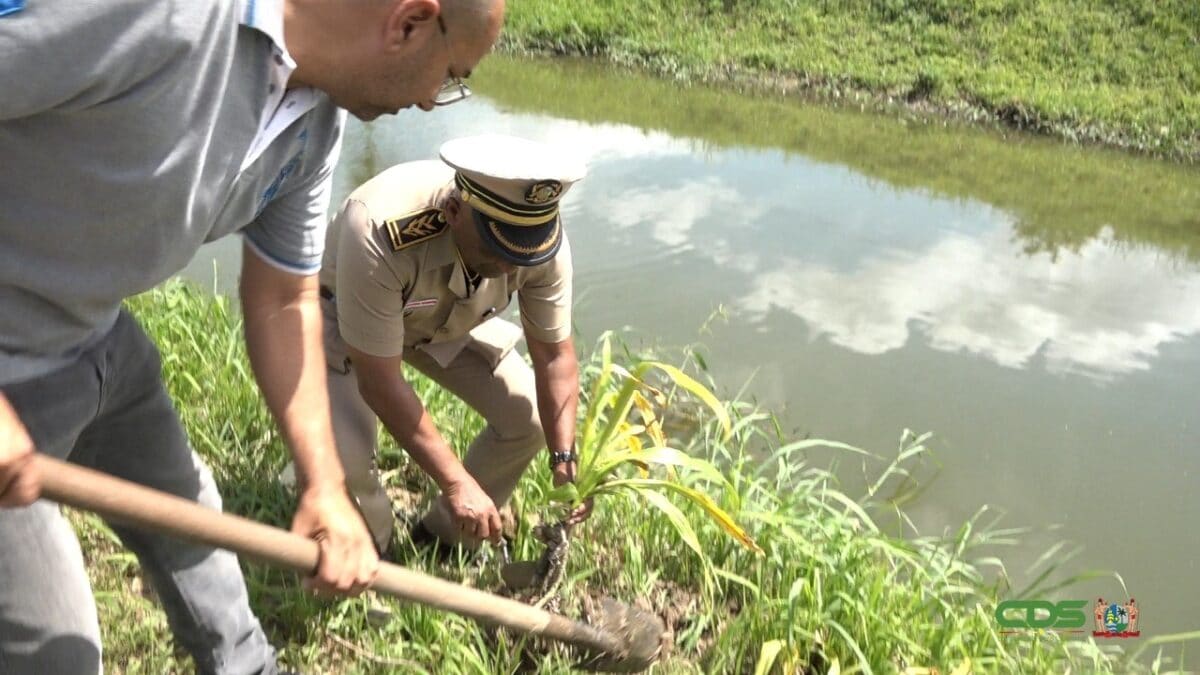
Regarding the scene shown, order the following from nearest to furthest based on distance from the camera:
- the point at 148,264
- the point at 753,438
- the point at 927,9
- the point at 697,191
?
the point at 148,264 → the point at 753,438 → the point at 697,191 → the point at 927,9

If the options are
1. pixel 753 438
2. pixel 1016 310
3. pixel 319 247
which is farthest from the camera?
pixel 1016 310

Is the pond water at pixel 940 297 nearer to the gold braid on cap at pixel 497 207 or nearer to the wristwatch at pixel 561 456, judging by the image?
the wristwatch at pixel 561 456

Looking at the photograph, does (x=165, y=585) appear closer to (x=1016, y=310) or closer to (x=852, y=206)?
(x=1016, y=310)

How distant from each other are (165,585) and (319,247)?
693mm

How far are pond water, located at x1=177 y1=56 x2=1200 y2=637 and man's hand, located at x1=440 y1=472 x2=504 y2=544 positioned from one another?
1.70 m

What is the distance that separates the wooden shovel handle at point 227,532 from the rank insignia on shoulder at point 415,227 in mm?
921

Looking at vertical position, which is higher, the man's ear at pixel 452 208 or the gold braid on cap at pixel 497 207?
the gold braid on cap at pixel 497 207

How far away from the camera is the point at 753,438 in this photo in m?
3.71

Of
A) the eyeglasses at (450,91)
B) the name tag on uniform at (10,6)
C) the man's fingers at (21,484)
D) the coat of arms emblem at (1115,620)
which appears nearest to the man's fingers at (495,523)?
the eyeglasses at (450,91)

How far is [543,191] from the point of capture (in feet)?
7.34

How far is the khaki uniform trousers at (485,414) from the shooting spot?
2627 millimetres

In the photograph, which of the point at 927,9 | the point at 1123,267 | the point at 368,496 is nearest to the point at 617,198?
the point at 1123,267

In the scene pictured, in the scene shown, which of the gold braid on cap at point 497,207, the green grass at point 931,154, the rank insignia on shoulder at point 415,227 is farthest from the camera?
the green grass at point 931,154

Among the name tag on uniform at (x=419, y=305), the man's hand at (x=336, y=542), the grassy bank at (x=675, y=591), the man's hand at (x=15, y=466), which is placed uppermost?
the man's hand at (x=15, y=466)
